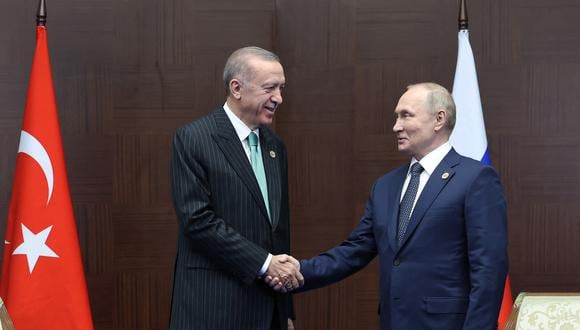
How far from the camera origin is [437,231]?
2.75m

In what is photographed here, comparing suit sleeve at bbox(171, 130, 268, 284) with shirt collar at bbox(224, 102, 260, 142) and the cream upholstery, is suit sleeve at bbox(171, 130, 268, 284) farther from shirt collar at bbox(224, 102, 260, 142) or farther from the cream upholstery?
the cream upholstery

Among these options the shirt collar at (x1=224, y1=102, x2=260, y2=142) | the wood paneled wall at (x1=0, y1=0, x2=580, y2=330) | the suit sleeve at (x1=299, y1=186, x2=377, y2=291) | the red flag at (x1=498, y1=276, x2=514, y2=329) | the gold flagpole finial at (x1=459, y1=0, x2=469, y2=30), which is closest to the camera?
the shirt collar at (x1=224, y1=102, x2=260, y2=142)

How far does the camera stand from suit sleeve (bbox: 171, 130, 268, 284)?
283 cm

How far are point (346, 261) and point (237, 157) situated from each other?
61 centimetres

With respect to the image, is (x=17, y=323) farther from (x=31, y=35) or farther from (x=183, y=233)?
(x=31, y=35)

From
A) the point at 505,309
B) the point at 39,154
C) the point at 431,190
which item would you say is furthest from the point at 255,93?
the point at 505,309

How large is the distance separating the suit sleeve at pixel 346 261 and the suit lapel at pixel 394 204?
0.22m

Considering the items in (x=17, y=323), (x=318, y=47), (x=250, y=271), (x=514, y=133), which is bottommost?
(x=17, y=323)

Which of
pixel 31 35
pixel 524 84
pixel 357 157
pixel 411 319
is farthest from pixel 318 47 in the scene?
pixel 411 319

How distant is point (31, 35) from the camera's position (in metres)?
4.34

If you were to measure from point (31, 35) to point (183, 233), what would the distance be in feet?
6.32

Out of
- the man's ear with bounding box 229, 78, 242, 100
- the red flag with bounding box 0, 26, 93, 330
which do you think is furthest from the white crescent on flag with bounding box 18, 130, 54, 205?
the man's ear with bounding box 229, 78, 242, 100

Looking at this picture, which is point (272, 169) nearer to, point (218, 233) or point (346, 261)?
point (218, 233)

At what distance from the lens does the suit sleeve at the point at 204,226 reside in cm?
283
